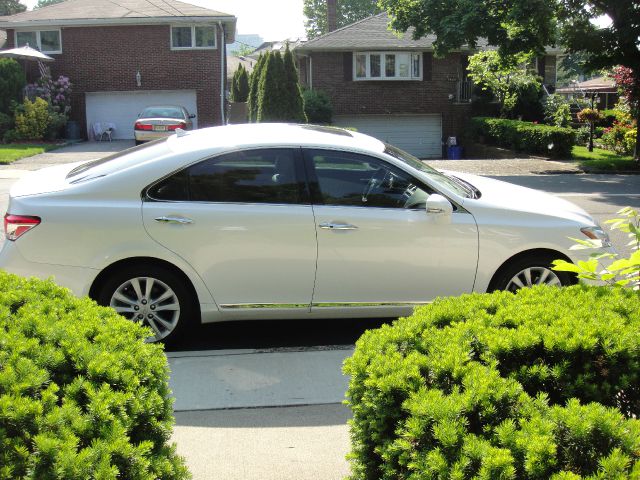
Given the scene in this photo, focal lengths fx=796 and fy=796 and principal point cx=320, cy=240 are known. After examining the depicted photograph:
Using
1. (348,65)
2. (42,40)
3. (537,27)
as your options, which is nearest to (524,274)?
(537,27)

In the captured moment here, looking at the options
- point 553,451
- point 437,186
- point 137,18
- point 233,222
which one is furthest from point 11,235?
point 137,18

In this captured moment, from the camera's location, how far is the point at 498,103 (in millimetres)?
34625

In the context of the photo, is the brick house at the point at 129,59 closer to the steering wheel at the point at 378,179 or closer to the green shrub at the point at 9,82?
the green shrub at the point at 9,82

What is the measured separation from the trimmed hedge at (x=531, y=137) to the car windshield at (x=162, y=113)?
11.7 metres

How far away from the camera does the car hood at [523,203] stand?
20.8 ft

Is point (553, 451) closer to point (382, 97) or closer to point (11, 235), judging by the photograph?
point (11, 235)

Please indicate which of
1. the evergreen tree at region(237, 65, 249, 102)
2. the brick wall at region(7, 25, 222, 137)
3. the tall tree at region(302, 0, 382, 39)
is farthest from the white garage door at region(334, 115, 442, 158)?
the tall tree at region(302, 0, 382, 39)

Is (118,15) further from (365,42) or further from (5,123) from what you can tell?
(365,42)

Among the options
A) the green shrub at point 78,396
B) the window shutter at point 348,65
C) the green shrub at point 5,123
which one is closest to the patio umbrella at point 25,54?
the green shrub at point 5,123

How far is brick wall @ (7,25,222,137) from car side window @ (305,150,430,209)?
28.9m

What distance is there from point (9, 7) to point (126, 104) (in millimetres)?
49456

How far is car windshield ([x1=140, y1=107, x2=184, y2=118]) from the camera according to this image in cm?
2861

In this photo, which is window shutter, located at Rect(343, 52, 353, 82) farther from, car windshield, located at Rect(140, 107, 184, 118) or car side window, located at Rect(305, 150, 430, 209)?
car side window, located at Rect(305, 150, 430, 209)

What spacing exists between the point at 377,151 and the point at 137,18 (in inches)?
1168
